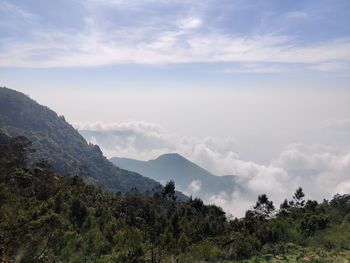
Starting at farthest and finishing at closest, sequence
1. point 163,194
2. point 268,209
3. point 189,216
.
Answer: point 163,194 < point 268,209 < point 189,216

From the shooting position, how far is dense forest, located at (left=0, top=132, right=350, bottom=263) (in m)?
35.3

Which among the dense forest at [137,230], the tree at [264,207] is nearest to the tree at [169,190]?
the dense forest at [137,230]

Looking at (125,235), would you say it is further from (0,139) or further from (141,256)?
(0,139)

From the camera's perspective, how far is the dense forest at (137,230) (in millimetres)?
35312

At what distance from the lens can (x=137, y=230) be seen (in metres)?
54.2

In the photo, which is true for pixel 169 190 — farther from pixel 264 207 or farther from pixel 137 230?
pixel 137 230

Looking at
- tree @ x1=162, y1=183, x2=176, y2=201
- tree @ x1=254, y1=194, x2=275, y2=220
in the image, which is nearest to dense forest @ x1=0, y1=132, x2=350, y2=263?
tree @ x1=254, y1=194, x2=275, y2=220

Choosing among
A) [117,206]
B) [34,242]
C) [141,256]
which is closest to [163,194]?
[117,206]

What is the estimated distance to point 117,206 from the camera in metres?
91.9

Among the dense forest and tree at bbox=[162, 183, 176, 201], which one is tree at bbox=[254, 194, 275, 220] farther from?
tree at bbox=[162, 183, 176, 201]

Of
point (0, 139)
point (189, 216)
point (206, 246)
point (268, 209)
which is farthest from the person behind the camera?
point (0, 139)

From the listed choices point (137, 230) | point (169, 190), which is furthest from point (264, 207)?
point (137, 230)

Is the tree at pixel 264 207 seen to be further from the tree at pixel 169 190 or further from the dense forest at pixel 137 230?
the tree at pixel 169 190

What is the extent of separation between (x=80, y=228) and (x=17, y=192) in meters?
20.9
